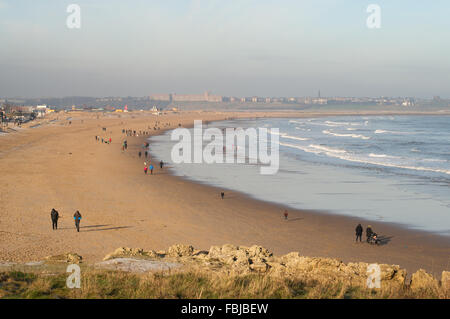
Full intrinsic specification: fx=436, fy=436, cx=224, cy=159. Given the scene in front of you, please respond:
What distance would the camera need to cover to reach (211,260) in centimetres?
1073

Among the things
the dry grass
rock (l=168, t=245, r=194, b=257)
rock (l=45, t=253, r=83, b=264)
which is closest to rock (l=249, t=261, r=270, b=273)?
the dry grass

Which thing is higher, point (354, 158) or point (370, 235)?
point (354, 158)

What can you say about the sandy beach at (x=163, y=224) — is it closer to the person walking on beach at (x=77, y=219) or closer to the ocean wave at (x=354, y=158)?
the person walking on beach at (x=77, y=219)

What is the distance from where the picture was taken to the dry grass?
23.4ft

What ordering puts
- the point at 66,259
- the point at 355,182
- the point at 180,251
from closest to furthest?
the point at 66,259 < the point at 180,251 < the point at 355,182

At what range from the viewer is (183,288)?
24.3 ft

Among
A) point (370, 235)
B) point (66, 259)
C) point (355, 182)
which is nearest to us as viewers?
point (66, 259)

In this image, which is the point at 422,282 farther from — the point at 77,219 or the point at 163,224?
the point at 77,219

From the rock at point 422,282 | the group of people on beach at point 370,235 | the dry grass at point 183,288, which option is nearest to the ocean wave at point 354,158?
the group of people on beach at point 370,235

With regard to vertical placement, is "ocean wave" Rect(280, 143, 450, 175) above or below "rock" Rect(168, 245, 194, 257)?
below

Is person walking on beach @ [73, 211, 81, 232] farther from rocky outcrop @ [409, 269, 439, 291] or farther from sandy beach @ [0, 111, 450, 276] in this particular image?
rocky outcrop @ [409, 269, 439, 291]

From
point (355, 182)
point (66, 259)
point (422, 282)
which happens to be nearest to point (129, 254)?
point (66, 259)
